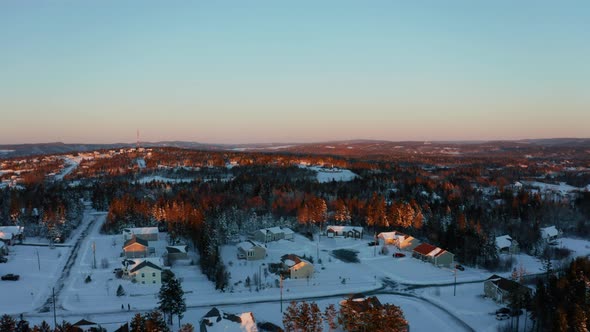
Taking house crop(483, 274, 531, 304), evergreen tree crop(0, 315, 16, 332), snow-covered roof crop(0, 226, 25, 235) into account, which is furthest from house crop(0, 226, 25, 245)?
Answer: house crop(483, 274, 531, 304)

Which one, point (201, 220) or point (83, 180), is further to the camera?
point (83, 180)

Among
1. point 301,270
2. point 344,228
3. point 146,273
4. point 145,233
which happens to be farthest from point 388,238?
point 145,233

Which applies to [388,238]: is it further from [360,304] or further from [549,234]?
[360,304]

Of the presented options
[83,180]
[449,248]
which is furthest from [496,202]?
[83,180]

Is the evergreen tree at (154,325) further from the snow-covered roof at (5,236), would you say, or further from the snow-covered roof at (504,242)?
the snow-covered roof at (504,242)

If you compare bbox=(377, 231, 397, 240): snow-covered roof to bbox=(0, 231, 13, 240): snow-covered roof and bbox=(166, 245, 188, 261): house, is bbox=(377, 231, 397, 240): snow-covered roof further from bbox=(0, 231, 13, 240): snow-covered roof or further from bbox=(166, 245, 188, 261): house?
bbox=(0, 231, 13, 240): snow-covered roof

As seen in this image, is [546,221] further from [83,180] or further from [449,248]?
[83,180]

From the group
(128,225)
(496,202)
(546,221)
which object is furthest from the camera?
(496,202)
